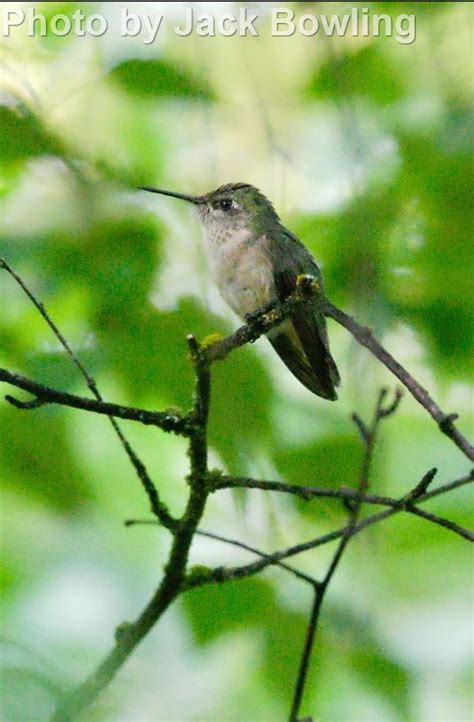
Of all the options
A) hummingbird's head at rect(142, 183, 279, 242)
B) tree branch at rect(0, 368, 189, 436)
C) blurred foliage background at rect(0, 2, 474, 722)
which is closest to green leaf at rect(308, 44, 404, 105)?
blurred foliage background at rect(0, 2, 474, 722)

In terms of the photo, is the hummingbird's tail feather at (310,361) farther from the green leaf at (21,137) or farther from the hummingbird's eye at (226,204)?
the green leaf at (21,137)

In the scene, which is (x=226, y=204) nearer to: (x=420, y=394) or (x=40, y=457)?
(x=40, y=457)

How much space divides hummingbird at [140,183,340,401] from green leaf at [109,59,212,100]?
36 cm

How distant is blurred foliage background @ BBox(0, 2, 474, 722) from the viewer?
3.66 meters

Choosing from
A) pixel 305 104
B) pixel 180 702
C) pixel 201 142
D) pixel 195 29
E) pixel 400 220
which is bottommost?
pixel 180 702

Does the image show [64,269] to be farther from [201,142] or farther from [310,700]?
[310,700]

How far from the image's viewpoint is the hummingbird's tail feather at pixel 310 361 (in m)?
4.04

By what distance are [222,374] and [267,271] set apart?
2.33 feet

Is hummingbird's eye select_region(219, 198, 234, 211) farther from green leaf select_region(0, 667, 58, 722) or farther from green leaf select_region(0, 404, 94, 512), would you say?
green leaf select_region(0, 667, 58, 722)

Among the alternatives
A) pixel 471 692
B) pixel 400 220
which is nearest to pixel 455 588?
pixel 471 692

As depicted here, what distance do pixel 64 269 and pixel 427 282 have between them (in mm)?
1215

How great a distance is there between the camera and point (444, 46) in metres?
4.73

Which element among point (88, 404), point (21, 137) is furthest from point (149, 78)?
point (88, 404)

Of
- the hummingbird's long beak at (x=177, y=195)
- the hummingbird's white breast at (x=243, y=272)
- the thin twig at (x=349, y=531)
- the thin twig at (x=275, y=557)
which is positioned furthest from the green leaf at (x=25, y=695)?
the hummingbird's long beak at (x=177, y=195)
